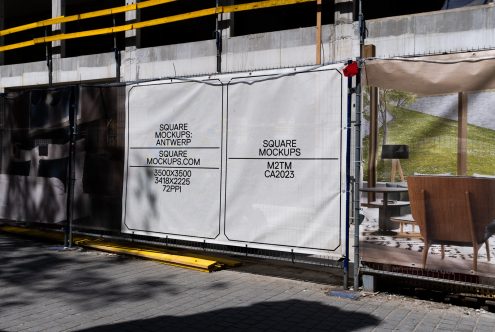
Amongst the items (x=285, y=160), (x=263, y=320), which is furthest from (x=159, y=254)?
(x=263, y=320)

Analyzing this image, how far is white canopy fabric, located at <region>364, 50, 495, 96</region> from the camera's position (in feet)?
17.8

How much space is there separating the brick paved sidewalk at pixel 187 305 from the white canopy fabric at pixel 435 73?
2371mm

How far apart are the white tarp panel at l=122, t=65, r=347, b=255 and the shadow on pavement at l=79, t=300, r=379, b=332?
0.96 m

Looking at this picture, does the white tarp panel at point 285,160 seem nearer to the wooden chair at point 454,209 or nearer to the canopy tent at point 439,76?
the canopy tent at point 439,76

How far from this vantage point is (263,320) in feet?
17.1

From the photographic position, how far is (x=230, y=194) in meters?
6.99

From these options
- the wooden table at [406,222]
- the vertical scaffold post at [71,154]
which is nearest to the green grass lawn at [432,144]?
the wooden table at [406,222]

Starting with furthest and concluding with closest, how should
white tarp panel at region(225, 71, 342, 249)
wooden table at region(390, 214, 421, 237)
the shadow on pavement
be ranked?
1. white tarp panel at region(225, 71, 342, 249)
2. wooden table at region(390, 214, 421, 237)
3. the shadow on pavement

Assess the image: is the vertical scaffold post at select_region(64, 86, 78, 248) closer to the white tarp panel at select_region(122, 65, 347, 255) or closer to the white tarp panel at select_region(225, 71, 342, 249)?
the white tarp panel at select_region(122, 65, 347, 255)

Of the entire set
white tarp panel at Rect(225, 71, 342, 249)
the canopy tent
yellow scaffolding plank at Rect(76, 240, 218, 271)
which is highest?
the canopy tent

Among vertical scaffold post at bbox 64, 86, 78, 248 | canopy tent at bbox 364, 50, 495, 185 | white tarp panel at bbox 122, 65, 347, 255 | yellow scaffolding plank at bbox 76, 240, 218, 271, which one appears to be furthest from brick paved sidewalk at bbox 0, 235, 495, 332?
canopy tent at bbox 364, 50, 495, 185

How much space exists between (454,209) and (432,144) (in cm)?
73

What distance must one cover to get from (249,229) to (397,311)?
84.4 inches

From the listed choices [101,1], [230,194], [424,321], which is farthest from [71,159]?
[101,1]
